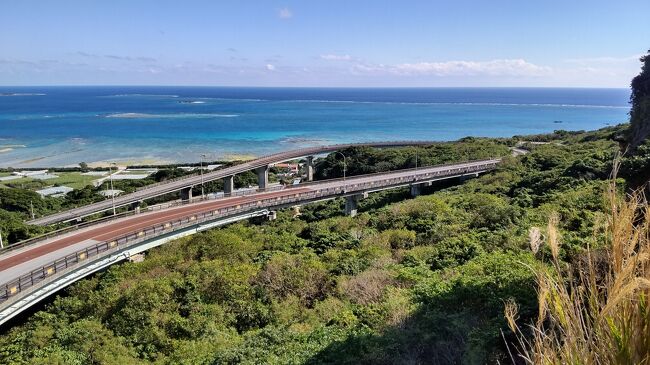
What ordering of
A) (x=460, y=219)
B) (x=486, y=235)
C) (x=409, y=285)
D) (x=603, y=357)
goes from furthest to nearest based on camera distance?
(x=460, y=219) < (x=486, y=235) < (x=409, y=285) < (x=603, y=357)

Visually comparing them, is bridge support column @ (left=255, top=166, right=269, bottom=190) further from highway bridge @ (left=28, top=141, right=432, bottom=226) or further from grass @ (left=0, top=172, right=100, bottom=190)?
grass @ (left=0, top=172, right=100, bottom=190)

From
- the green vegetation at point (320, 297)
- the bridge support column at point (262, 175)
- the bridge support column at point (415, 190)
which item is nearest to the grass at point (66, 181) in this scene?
Result: the bridge support column at point (262, 175)

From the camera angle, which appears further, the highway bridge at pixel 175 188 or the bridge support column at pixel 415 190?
the bridge support column at pixel 415 190

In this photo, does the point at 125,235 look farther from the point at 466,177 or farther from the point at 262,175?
the point at 466,177

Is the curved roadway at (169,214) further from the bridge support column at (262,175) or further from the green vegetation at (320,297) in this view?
the bridge support column at (262,175)

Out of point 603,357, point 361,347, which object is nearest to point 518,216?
point 361,347

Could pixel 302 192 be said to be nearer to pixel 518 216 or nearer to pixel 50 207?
pixel 518 216

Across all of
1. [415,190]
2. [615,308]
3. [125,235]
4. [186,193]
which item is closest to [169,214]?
[125,235]
